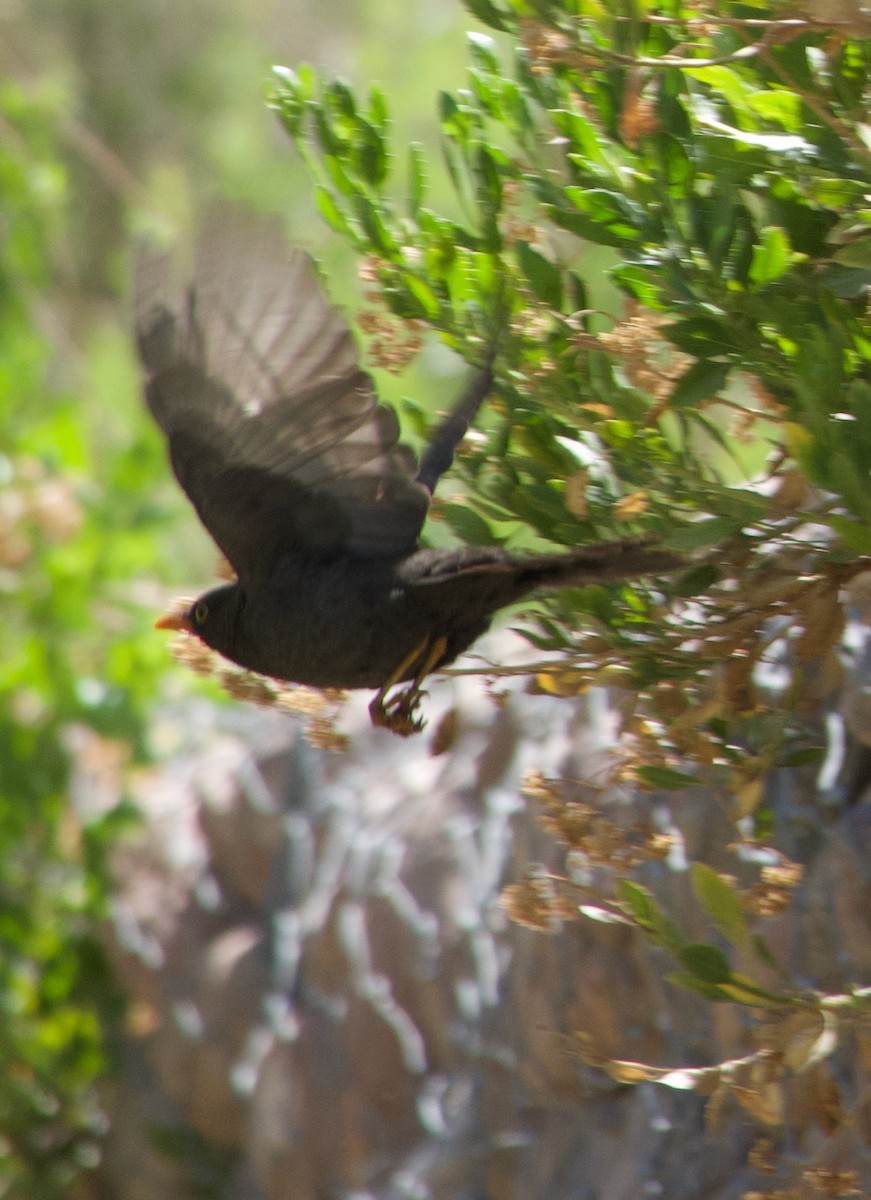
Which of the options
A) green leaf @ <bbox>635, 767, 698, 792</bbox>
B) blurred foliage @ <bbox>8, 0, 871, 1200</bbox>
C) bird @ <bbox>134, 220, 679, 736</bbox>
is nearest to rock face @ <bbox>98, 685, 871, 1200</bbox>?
blurred foliage @ <bbox>8, 0, 871, 1200</bbox>

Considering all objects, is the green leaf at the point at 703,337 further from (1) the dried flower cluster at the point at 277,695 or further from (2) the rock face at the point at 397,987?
(2) the rock face at the point at 397,987

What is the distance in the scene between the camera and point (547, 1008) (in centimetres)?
173

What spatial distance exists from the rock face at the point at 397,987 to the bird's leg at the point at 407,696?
316 mm

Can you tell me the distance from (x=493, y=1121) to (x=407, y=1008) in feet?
0.78

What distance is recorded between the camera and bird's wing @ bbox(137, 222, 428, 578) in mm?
1269

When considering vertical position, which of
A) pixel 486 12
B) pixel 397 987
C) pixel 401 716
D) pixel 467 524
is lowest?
pixel 397 987

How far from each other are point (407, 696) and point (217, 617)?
0.23m

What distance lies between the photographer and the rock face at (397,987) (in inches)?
62.3

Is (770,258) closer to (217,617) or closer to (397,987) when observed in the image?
(217,617)

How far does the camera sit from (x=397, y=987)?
2043 mm

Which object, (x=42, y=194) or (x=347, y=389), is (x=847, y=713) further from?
(x=42, y=194)

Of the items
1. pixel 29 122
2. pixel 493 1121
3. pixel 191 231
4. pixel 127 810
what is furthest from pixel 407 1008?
pixel 29 122

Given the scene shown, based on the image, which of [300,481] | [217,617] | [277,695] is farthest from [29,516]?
[277,695]

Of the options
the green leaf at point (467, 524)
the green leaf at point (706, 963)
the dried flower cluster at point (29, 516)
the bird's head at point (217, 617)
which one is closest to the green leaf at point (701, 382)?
the green leaf at point (467, 524)
